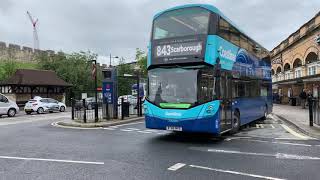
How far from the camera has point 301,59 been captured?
3744 cm

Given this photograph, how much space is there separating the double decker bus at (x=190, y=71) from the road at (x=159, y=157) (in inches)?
31.7

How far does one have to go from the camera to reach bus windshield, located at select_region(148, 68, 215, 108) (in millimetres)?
12062

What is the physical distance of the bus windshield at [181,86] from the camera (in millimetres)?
12062

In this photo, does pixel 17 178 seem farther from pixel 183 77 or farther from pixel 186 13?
pixel 186 13

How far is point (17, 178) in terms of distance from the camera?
7480 mm

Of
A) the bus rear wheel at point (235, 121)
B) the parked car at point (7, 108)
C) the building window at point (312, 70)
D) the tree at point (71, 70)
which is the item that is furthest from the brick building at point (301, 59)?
the tree at point (71, 70)

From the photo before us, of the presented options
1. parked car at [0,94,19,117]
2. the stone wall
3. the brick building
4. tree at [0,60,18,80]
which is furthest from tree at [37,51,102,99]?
the brick building

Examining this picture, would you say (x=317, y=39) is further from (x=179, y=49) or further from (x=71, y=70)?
(x=71, y=70)

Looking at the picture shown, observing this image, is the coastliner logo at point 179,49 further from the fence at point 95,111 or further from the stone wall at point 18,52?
the stone wall at point 18,52

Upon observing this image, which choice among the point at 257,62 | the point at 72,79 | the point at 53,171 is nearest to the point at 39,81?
the point at 72,79

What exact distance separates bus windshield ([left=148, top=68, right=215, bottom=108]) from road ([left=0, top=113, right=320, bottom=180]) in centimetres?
140

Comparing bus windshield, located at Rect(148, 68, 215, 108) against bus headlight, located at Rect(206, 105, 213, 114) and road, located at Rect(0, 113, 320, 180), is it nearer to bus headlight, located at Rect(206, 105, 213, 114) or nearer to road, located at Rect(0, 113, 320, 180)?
bus headlight, located at Rect(206, 105, 213, 114)

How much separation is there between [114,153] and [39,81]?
38468 millimetres

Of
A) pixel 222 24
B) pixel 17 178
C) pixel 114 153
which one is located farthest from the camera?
pixel 222 24
